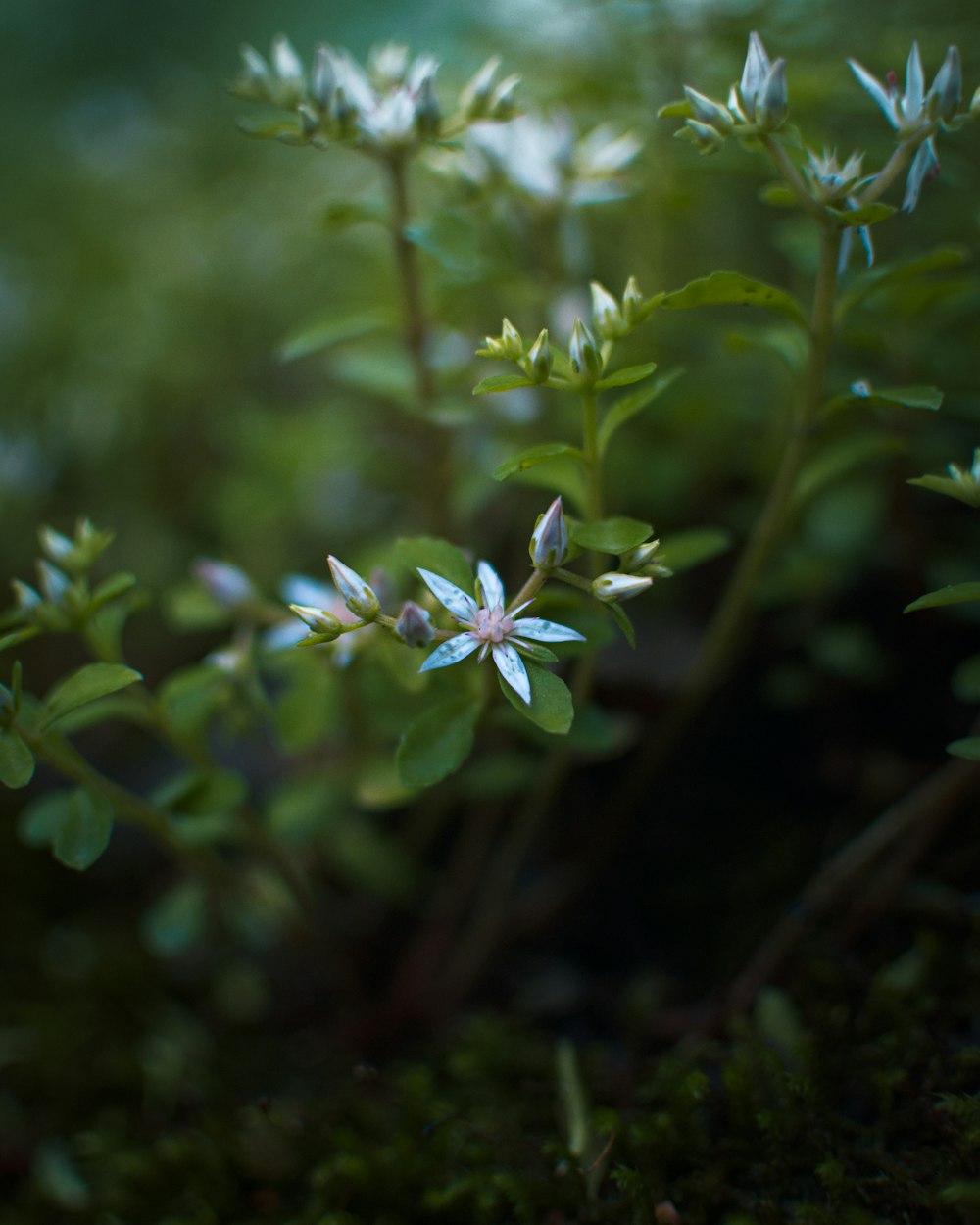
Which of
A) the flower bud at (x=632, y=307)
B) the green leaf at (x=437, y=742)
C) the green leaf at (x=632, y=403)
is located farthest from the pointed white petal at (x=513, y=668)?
the flower bud at (x=632, y=307)

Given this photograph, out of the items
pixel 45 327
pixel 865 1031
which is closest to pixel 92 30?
pixel 45 327

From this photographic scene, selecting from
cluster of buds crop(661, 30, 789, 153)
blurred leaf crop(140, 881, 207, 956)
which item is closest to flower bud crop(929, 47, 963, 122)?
cluster of buds crop(661, 30, 789, 153)

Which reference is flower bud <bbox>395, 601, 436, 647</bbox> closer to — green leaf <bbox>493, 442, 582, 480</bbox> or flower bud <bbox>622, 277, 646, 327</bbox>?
green leaf <bbox>493, 442, 582, 480</bbox>

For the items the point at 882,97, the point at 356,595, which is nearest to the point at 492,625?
the point at 356,595

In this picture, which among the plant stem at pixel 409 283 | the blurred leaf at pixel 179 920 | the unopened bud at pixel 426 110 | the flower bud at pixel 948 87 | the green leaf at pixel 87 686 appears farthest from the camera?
the blurred leaf at pixel 179 920

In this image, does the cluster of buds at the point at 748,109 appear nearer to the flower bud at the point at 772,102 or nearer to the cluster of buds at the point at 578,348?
the flower bud at the point at 772,102

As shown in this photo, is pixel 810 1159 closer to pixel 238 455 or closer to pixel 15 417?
pixel 238 455

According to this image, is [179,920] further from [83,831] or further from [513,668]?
[513,668]
